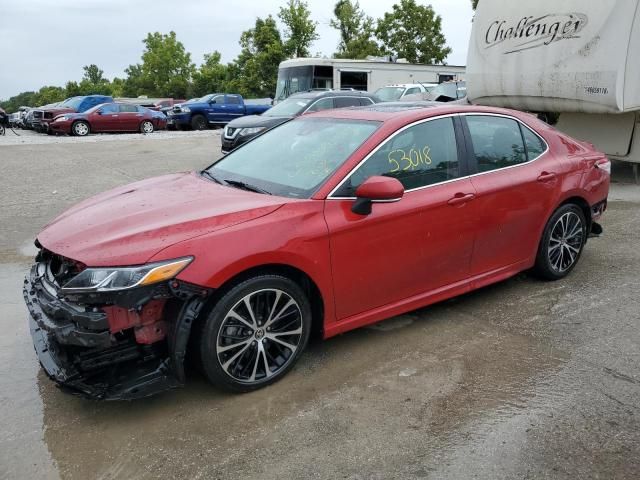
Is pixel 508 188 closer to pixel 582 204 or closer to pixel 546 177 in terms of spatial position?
pixel 546 177

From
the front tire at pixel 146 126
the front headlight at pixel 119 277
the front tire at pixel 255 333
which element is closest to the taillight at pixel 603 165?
the front tire at pixel 255 333

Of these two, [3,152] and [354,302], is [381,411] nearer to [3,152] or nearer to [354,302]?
[354,302]

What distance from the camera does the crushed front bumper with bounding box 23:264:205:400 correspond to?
2846 mm

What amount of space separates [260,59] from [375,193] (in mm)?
38603

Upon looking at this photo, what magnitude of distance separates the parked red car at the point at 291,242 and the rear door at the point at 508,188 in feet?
0.04

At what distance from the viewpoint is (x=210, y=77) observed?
54500 mm

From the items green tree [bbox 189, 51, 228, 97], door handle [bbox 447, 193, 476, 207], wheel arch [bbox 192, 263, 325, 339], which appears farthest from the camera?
green tree [bbox 189, 51, 228, 97]

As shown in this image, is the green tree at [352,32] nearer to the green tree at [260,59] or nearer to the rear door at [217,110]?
the green tree at [260,59]

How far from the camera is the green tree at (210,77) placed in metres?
53.7

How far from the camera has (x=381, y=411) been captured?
3145 millimetres

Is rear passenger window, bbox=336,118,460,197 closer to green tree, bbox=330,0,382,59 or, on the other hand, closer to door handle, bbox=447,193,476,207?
door handle, bbox=447,193,476,207

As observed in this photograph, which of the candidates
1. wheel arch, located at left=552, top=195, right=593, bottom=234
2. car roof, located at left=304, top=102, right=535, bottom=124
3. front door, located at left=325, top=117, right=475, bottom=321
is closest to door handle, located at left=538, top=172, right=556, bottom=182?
wheel arch, located at left=552, top=195, right=593, bottom=234

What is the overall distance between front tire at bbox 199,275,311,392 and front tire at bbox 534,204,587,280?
239 centimetres

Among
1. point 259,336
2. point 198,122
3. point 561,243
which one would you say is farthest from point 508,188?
point 198,122
